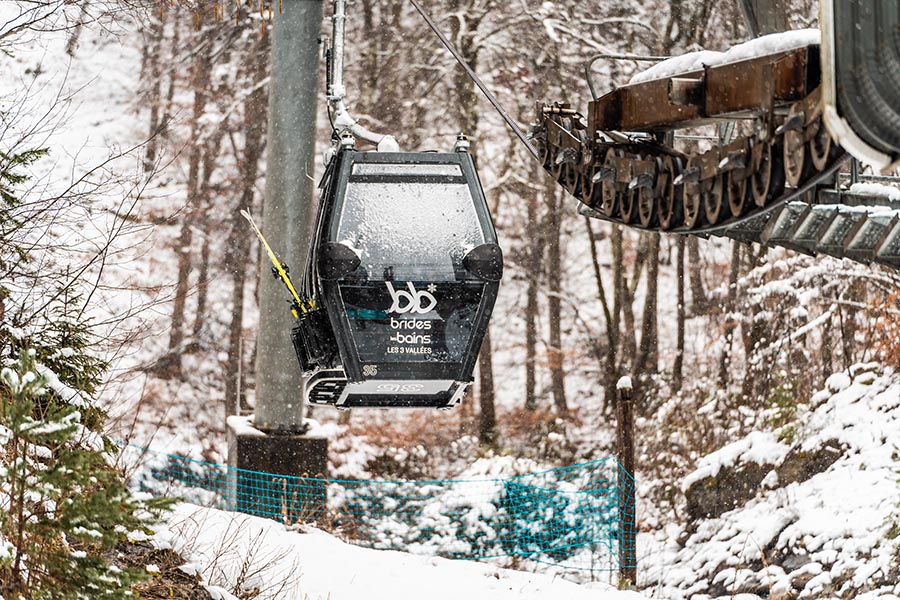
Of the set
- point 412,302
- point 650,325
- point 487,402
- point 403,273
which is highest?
point 403,273

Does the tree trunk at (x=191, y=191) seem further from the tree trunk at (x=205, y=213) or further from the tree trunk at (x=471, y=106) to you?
the tree trunk at (x=471, y=106)

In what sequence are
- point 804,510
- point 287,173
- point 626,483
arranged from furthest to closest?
1. point 804,510
2. point 287,173
3. point 626,483

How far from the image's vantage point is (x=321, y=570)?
9289mm

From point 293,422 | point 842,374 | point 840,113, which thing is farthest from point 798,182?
point 842,374

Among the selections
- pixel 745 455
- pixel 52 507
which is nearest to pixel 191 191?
pixel 745 455

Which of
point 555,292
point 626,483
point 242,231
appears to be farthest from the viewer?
point 242,231

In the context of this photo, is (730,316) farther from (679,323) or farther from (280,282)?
(280,282)

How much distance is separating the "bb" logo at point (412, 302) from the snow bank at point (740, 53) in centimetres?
259

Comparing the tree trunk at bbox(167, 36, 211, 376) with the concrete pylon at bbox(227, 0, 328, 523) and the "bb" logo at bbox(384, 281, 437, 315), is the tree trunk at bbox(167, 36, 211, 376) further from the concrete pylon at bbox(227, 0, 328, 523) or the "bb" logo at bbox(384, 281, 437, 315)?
the "bb" logo at bbox(384, 281, 437, 315)

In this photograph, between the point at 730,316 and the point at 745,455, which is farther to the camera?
the point at 730,316

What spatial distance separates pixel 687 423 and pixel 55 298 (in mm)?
13071

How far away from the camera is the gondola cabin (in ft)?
27.6

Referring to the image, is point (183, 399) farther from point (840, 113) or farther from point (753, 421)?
point (840, 113)

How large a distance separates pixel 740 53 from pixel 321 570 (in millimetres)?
5212
